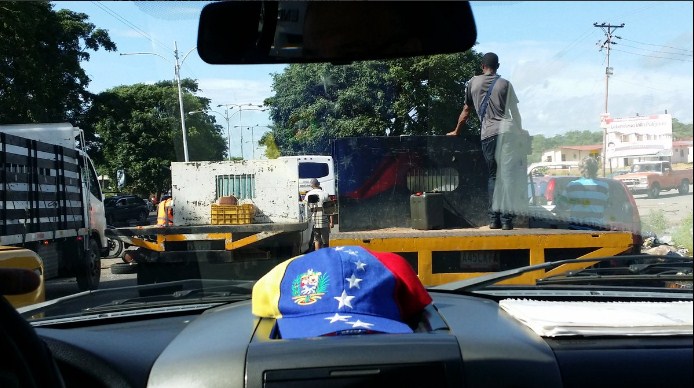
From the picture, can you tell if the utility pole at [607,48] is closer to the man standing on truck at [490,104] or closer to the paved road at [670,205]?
the paved road at [670,205]

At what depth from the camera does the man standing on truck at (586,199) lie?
3.37 m

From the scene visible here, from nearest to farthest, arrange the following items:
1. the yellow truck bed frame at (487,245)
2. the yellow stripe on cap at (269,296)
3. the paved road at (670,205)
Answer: the paved road at (670,205)
the yellow stripe on cap at (269,296)
the yellow truck bed frame at (487,245)

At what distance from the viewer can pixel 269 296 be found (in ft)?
8.21

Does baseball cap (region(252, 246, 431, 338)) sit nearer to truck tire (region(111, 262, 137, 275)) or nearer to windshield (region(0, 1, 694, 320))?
windshield (region(0, 1, 694, 320))

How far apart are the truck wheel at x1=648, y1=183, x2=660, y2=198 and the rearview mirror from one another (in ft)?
2.49

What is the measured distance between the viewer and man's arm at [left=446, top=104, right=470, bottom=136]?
12.1 feet

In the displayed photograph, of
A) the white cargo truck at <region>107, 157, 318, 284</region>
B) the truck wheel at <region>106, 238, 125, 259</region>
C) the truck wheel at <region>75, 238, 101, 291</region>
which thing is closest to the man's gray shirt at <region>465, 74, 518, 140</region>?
the white cargo truck at <region>107, 157, 318, 284</region>

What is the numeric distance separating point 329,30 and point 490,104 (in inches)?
57.5

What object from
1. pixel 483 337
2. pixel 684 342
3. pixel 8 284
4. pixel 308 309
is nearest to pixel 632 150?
pixel 684 342

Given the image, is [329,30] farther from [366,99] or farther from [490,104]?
[490,104]

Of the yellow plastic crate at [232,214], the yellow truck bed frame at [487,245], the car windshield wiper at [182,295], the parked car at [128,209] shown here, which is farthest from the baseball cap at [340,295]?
the parked car at [128,209]

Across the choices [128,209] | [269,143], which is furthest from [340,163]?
[128,209]

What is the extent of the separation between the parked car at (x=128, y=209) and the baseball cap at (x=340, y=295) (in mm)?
3559

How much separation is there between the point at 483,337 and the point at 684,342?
0.56 meters
